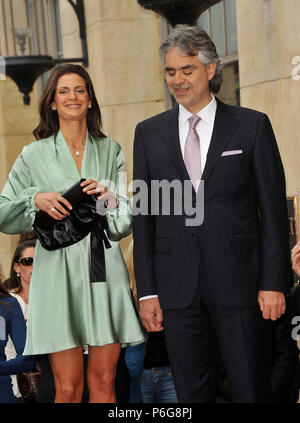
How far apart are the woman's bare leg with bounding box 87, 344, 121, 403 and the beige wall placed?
219cm

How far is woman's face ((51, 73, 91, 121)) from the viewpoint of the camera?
362 centimetres

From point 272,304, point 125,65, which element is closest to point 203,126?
point 272,304

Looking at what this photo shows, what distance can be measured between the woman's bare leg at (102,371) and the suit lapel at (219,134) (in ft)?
3.11

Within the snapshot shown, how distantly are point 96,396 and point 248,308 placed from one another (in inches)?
33.5

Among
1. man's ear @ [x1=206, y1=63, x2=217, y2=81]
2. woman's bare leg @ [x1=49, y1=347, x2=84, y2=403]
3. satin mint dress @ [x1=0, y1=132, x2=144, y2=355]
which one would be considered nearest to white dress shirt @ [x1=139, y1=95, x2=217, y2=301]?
man's ear @ [x1=206, y1=63, x2=217, y2=81]

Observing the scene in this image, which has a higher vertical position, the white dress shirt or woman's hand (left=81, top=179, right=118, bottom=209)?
the white dress shirt

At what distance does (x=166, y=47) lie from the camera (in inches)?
136

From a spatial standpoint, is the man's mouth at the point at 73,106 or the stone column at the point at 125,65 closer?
the man's mouth at the point at 73,106

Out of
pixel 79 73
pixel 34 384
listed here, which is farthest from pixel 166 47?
pixel 34 384

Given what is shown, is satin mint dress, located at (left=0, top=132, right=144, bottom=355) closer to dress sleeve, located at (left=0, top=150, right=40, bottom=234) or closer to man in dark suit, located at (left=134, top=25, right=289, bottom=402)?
dress sleeve, located at (left=0, top=150, right=40, bottom=234)

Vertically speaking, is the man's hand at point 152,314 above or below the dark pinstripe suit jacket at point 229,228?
below

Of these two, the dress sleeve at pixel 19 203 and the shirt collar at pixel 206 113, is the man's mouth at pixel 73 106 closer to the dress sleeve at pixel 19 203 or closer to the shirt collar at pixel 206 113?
the dress sleeve at pixel 19 203

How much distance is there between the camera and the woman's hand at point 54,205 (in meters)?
3.48

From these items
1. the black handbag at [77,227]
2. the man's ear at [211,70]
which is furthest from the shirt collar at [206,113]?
the black handbag at [77,227]
